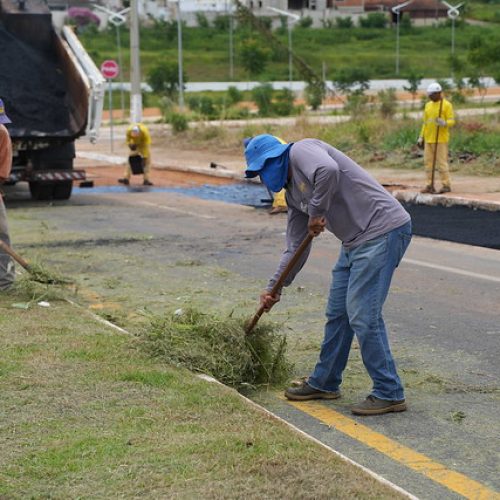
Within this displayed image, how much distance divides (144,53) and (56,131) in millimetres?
53030

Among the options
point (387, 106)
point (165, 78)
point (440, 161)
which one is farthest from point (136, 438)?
point (165, 78)

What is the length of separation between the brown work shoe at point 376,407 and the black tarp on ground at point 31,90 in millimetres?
11573

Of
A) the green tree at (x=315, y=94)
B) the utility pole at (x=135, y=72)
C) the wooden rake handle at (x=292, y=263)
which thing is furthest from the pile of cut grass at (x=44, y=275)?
the green tree at (x=315, y=94)

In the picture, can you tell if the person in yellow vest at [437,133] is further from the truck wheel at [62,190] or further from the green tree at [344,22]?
the green tree at [344,22]

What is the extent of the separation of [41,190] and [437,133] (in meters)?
6.47

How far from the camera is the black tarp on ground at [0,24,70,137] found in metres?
16.6

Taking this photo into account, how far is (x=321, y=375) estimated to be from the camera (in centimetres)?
608

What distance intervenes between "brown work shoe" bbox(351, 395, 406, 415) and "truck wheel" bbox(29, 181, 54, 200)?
41.1 ft

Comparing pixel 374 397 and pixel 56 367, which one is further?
pixel 56 367

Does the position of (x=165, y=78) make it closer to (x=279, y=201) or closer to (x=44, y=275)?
(x=279, y=201)

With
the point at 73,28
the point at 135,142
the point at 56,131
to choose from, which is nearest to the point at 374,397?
the point at 56,131

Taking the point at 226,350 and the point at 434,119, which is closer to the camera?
the point at 226,350

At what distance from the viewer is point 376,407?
5785mm

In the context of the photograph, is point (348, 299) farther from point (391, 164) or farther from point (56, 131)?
point (391, 164)
